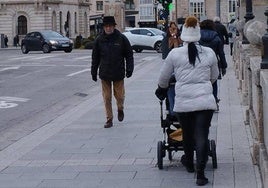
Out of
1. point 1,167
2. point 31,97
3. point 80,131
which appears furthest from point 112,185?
point 31,97

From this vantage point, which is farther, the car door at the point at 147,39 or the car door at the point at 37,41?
the car door at the point at 37,41

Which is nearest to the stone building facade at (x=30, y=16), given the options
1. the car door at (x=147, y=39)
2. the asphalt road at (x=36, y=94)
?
the car door at (x=147, y=39)

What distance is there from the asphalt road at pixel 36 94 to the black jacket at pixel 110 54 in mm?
1702

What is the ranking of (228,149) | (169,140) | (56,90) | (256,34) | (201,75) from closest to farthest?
(201,75) → (169,140) → (228,149) → (256,34) → (56,90)

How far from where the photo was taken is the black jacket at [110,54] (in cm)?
1354

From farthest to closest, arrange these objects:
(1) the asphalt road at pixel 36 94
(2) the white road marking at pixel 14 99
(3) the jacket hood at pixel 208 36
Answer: (2) the white road marking at pixel 14 99
(1) the asphalt road at pixel 36 94
(3) the jacket hood at pixel 208 36

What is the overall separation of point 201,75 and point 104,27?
488cm

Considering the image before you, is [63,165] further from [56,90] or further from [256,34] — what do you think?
[56,90]

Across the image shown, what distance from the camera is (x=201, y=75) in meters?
8.83

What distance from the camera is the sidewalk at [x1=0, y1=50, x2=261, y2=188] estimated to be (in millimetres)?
9008

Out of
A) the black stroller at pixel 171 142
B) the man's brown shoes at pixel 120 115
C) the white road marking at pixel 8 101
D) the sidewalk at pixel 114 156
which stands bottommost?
the white road marking at pixel 8 101

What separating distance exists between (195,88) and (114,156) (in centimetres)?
231

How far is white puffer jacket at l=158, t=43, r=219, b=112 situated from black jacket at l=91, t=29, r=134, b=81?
4618mm

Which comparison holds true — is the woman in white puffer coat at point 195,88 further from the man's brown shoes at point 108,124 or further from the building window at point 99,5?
the building window at point 99,5
